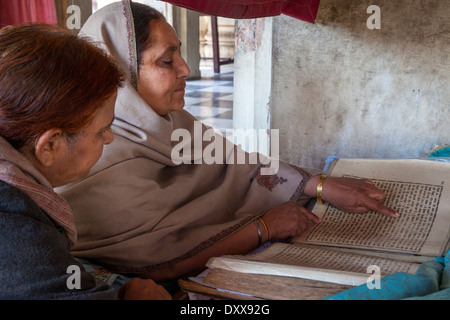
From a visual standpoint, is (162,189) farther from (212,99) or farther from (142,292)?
(212,99)

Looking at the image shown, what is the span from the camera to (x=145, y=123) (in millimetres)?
1479

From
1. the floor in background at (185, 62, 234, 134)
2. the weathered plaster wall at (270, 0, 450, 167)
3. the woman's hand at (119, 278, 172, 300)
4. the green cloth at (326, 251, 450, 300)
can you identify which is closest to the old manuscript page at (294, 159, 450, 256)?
the green cloth at (326, 251, 450, 300)

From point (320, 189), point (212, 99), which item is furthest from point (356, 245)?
point (212, 99)

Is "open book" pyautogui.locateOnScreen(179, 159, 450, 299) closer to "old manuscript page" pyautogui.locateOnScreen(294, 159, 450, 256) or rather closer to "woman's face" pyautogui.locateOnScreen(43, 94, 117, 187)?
"old manuscript page" pyautogui.locateOnScreen(294, 159, 450, 256)

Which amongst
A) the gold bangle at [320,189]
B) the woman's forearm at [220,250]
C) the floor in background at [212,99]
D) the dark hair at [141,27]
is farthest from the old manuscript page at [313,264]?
the floor in background at [212,99]

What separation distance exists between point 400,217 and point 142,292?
0.93 metres

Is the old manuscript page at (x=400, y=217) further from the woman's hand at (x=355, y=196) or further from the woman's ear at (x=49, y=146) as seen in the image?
the woman's ear at (x=49, y=146)

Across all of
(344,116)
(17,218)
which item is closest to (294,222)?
(17,218)

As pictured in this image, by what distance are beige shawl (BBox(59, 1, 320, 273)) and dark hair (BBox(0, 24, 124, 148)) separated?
459 millimetres

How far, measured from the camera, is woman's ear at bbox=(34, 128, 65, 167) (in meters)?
0.89

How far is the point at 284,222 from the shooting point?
1518mm

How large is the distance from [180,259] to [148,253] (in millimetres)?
96

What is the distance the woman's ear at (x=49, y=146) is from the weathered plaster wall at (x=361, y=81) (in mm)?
1965
